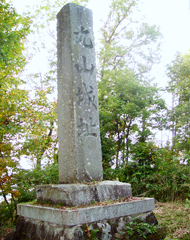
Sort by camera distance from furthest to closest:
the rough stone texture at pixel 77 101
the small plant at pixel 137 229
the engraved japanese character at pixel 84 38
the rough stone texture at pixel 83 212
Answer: the engraved japanese character at pixel 84 38, the rough stone texture at pixel 77 101, the small plant at pixel 137 229, the rough stone texture at pixel 83 212

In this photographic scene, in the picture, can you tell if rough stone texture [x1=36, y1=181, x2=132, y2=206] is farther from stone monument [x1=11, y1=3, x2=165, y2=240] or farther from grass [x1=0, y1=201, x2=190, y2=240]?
→ grass [x1=0, y1=201, x2=190, y2=240]

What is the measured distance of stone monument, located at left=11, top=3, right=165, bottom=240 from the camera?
2967 mm

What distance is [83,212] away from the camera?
2844mm

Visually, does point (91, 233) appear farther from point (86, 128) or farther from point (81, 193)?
point (86, 128)

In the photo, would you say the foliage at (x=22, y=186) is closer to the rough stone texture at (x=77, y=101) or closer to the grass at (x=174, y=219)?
the grass at (x=174, y=219)

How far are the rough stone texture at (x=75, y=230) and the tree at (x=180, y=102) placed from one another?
331cm

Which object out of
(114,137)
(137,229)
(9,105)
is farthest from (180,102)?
(137,229)

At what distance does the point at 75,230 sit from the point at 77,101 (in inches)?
65.3

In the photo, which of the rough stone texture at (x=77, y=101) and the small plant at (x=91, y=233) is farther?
the rough stone texture at (x=77, y=101)

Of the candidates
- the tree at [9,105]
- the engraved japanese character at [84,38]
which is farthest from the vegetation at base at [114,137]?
the engraved japanese character at [84,38]

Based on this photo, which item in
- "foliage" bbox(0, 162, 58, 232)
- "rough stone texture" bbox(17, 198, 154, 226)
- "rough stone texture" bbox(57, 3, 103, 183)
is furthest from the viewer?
"foliage" bbox(0, 162, 58, 232)

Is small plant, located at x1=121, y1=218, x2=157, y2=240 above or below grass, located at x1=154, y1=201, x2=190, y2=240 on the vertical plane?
above

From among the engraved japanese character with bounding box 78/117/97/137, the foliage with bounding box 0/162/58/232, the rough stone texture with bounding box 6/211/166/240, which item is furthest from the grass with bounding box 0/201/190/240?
the engraved japanese character with bounding box 78/117/97/137

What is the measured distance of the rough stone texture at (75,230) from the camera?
2785 mm
